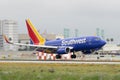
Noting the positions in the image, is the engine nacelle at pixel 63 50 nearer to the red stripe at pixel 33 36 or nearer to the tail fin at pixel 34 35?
the tail fin at pixel 34 35

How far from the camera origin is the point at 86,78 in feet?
92.6

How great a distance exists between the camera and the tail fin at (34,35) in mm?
87875

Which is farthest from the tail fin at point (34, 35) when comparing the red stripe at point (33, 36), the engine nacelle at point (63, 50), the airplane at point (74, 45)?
the engine nacelle at point (63, 50)

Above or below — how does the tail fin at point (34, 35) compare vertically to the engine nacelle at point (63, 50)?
above

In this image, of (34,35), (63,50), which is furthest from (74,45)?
(34,35)

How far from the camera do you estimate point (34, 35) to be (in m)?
89.8

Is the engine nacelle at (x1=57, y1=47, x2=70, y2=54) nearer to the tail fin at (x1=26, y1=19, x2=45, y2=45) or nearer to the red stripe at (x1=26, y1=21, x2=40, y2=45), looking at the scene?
the tail fin at (x1=26, y1=19, x2=45, y2=45)

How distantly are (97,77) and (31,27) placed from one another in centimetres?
6381

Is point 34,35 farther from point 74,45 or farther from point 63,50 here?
point 74,45

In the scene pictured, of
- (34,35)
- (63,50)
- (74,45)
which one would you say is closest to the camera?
(74,45)

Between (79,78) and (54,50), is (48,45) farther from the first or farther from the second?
(79,78)

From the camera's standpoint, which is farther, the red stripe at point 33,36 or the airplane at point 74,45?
the red stripe at point 33,36

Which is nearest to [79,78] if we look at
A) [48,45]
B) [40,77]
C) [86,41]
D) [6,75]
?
[40,77]

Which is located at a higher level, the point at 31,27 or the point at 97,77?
the point at 31,27
